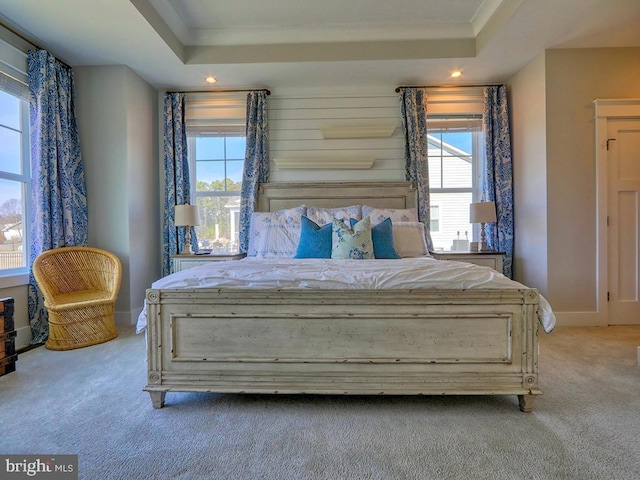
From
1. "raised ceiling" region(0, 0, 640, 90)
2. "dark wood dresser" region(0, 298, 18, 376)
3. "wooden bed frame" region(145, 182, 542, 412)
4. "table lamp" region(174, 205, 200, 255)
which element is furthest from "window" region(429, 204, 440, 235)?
"dark wood dresser" region(0, 298, 18, 376)

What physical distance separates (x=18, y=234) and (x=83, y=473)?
8.78ft

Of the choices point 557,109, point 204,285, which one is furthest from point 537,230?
point 204,285

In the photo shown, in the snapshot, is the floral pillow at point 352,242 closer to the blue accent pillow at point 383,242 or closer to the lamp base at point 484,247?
the blue accent pillow at point 383,242

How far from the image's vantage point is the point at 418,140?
12.5 ft

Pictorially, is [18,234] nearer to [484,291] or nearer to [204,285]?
[204,285]

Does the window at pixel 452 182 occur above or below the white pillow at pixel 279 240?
above

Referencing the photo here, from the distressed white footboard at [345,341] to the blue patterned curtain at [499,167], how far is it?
2357 millimetres

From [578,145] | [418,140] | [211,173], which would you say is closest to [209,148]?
[211,173]

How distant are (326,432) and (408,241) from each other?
79.6 inches

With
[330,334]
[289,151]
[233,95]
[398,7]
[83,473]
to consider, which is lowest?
[83,473]

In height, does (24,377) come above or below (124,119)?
below

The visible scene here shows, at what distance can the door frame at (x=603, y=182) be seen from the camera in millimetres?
3160

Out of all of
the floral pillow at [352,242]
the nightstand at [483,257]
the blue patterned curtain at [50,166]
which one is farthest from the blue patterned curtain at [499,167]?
the blue patterned curtain at [50,166]

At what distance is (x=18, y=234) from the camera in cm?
299
